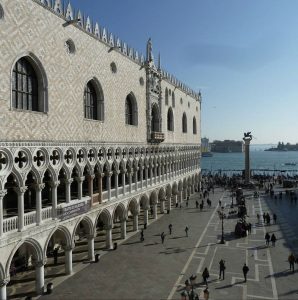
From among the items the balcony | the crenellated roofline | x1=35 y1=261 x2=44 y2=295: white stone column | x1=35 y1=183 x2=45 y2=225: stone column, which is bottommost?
x1=35 y1=261 x2=44 y2=295: white stone column

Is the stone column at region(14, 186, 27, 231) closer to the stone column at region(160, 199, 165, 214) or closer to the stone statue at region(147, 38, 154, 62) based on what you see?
the stone statue at region(147, 38, 154, 62)

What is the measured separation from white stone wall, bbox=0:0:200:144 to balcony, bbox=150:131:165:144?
3.17 metres

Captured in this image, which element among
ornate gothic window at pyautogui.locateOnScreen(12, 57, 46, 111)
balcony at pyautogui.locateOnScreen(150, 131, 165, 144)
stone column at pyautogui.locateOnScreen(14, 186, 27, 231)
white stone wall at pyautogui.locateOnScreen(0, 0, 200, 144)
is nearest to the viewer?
white stone wall at pyautogui.locateOnScreen(0, 0, 200, 144)

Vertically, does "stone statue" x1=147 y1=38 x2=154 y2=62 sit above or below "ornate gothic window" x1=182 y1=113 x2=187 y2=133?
above

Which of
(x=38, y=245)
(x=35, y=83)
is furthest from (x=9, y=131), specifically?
(x=38, y=245)

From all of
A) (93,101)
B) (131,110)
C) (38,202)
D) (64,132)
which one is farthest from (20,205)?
(131,110)

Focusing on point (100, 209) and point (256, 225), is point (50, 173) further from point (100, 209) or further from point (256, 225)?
point (256, 225)

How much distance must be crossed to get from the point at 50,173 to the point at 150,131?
1321 cm

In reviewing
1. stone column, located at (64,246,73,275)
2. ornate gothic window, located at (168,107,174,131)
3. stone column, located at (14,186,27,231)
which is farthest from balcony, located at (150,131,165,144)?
stone column, located at (14,186,27,231)

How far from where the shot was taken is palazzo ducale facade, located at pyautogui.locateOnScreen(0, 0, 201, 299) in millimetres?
12891

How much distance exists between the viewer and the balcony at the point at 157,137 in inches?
1072

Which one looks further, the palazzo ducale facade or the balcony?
the balcony

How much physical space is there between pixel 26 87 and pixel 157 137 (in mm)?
14890

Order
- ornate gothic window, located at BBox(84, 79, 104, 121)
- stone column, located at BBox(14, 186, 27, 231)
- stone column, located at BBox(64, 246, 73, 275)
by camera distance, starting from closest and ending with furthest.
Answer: stone column, located at BBox(14, 186, 27, 231) → stone column, located at BBox(64, 246, 73, 275) → ornate gothic window, located at BBox(84, 79, 104, 121)
